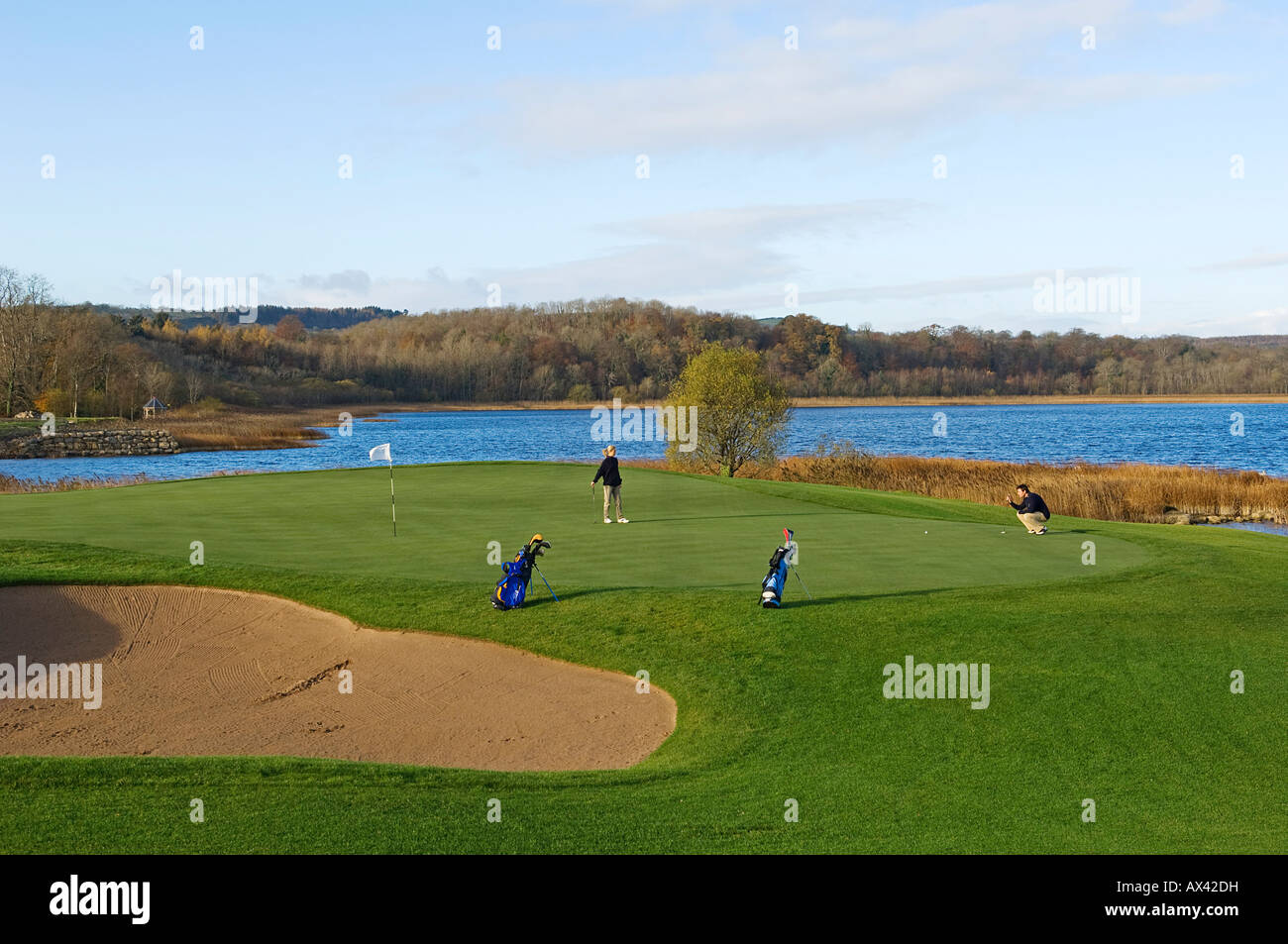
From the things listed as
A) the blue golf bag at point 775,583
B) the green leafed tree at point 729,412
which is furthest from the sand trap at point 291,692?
the green leafed tree at point 729,412

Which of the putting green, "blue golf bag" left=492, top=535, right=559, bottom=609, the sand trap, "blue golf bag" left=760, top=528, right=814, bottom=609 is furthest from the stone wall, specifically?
"blue golf bag" left=760, top=528, right=814, bottom=609

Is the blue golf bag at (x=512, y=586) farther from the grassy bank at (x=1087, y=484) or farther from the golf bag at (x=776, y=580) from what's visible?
the grassy bank at (x=1087, y=484)

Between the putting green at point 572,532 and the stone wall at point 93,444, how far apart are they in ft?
171

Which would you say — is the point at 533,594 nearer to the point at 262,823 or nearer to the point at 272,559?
the point at 272,559

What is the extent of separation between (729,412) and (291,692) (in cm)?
3332

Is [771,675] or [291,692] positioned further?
[291,692]

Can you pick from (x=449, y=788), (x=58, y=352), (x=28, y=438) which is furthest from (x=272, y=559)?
(x=58, y=352)

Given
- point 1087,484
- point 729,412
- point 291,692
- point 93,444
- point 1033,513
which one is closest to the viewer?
point 291,692

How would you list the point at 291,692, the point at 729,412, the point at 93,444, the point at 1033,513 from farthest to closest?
1. the point at 93,444
2. the point at 729,412
3. the point at 1033,513
4. the point at 291,692

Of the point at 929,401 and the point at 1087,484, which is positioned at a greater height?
the point at 929,401

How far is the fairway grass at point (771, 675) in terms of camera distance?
7395mm

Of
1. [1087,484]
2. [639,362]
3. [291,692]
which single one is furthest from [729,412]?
[639,362]

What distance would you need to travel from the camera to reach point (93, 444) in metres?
72.9

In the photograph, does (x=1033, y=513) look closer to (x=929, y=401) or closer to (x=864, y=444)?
(x=864, y=444)
